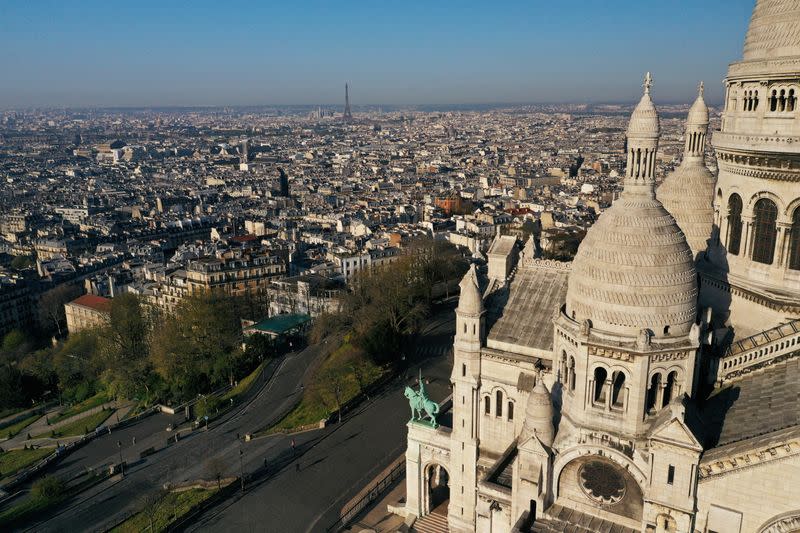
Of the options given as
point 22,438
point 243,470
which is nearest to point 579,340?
point 243,470

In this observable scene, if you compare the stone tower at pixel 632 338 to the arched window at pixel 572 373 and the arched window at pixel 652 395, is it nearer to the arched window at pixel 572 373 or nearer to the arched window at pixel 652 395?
the arched window at pixel 652 395

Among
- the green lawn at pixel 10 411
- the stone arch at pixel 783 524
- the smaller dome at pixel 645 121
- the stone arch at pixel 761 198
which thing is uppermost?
the smaller dome at pixel 645 121

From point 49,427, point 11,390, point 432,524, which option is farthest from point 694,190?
point 11,390

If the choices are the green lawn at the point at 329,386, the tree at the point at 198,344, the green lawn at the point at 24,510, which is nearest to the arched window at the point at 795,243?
the green lawn at the point at 329,386

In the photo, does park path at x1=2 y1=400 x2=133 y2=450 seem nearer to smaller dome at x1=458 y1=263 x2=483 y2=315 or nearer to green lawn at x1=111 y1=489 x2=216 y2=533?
green lawn at x1=111 y1=489 x2=216 y2=533

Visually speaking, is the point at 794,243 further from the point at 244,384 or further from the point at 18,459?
the point at 18,459
